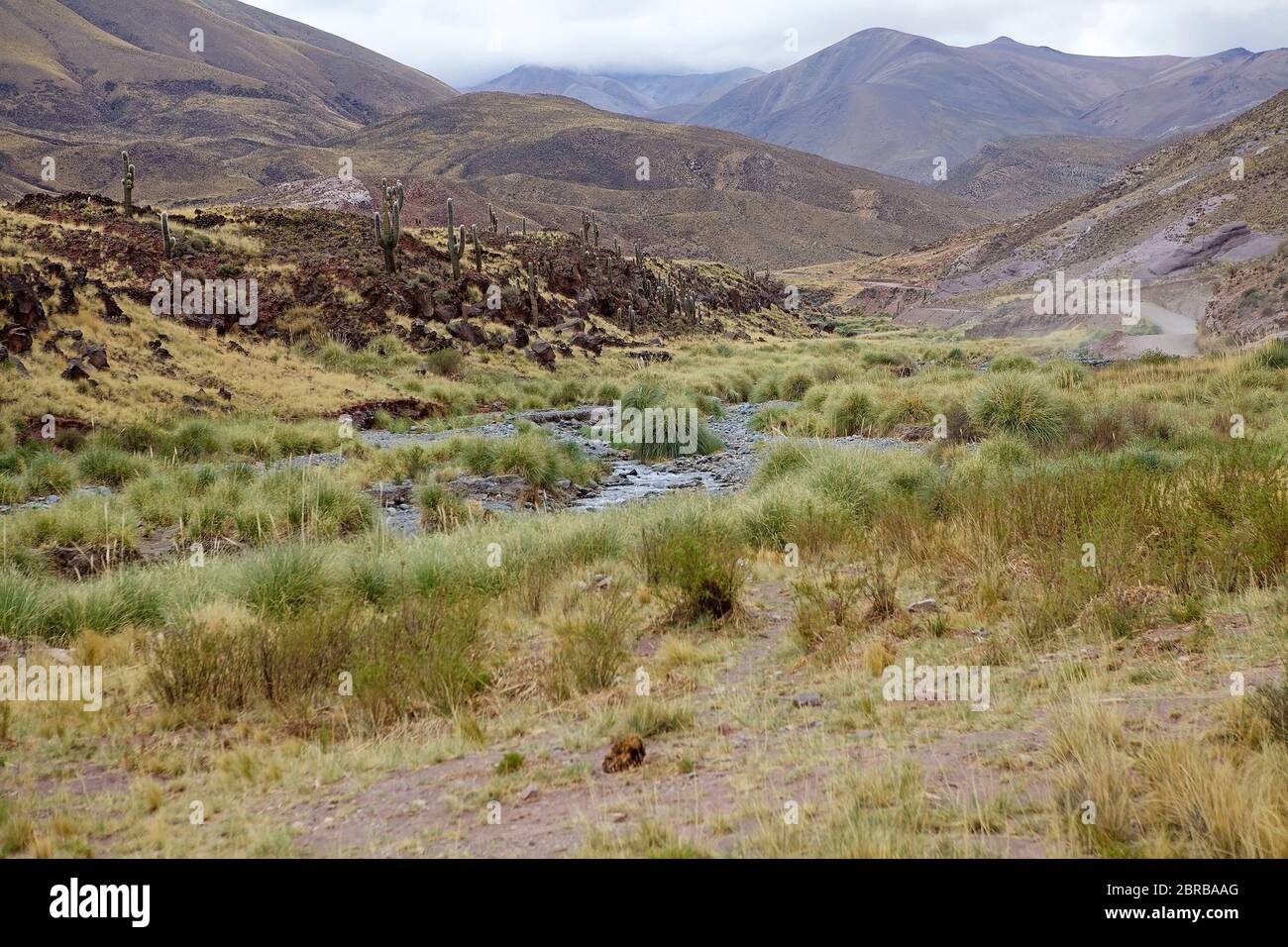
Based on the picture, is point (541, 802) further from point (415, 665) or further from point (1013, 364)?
point (1013, 364)

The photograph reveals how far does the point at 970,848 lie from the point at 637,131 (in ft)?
529

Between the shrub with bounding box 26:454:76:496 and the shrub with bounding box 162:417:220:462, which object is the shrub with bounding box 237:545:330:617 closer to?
the shrub with bounding box 26:454:76:496

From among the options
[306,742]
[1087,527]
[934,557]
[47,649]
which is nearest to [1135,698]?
[1087,527]

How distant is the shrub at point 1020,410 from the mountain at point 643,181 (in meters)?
80.1

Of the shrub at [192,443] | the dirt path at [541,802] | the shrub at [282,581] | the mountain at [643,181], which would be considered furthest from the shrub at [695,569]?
the mountain at [643,181]

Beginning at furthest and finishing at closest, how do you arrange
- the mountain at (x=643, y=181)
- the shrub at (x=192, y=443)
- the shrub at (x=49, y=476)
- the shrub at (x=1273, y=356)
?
1. the mountain at (x=643, y=181)
2. the shrub at (x=1273, y=356)
3. the shrub at (x=192, y=443)
4. the shrub at (x=49, y=476)

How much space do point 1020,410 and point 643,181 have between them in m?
125

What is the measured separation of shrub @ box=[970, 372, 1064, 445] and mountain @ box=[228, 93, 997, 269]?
8012 cm

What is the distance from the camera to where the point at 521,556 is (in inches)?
350

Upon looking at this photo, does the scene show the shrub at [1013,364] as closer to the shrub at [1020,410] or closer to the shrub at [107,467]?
the shrub at [1020,410]

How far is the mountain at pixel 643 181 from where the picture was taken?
11369 cm

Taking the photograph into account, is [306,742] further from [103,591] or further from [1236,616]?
[1236,616]

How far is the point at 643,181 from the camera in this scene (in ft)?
437

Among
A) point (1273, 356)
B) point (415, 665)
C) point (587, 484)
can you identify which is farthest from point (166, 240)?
point (1273, 356)
